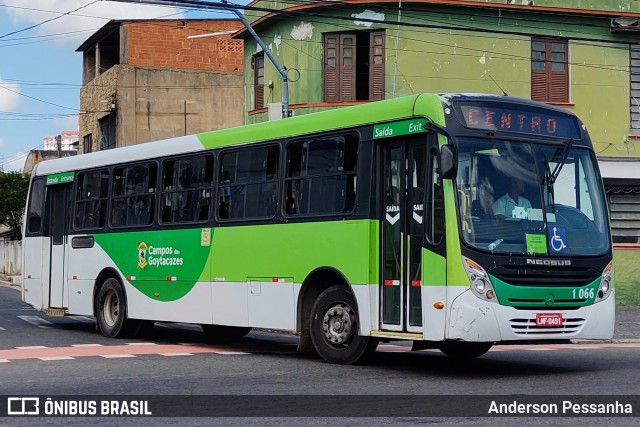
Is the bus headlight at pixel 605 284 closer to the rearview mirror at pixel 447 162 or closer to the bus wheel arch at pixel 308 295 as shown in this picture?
the rearview mirror at pixel 447 162

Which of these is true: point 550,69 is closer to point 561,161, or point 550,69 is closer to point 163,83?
point 561,161

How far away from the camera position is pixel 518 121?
1344 cm

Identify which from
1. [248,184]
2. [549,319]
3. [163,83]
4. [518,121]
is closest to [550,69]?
[248,184]

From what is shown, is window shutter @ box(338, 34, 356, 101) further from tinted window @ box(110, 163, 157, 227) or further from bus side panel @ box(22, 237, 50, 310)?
tinted window @ box(110, 163, 157, 227)

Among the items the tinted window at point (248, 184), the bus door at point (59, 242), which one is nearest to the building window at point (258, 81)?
the bus door at point (59, 242)

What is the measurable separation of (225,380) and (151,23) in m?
40.6

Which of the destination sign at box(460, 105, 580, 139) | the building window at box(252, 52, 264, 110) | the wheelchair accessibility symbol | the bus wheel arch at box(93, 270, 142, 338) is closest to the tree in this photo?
the building window at box(252, 52, 264, 110)

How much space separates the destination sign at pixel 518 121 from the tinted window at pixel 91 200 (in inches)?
344

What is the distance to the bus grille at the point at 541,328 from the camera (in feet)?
41.5

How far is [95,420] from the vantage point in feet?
31.5

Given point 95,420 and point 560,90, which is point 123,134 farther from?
point 95,420

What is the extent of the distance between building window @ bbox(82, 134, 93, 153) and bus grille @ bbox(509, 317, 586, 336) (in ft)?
144

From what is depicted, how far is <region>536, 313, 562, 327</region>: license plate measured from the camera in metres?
12.8

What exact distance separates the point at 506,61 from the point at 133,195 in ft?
47.4
